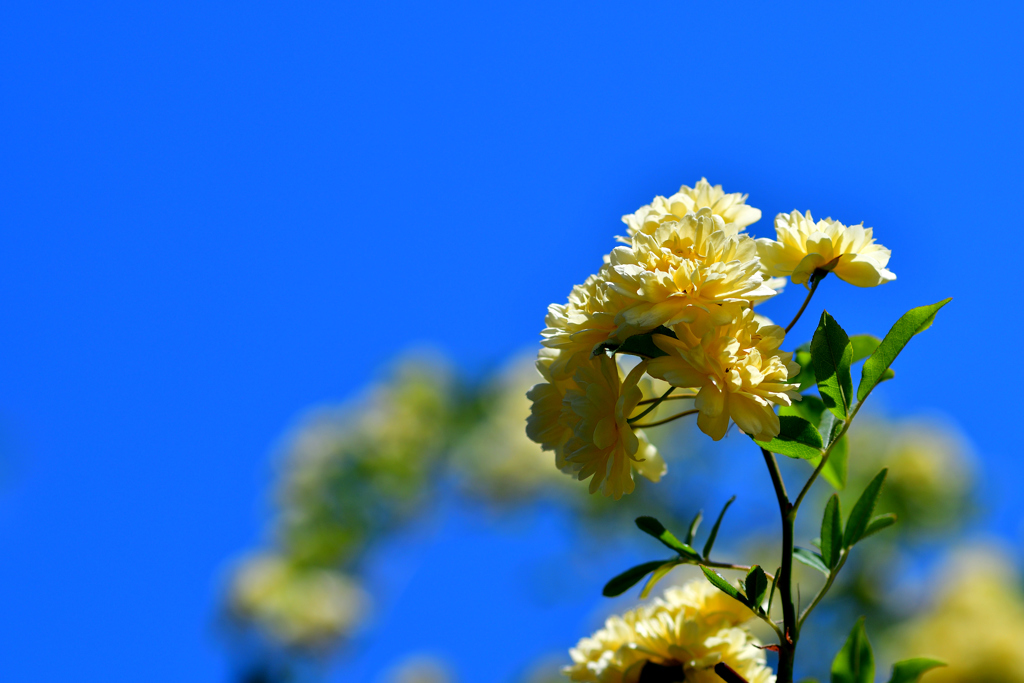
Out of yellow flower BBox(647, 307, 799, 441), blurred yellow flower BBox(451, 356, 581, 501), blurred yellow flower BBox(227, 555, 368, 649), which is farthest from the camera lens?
blurred yellow flower BBox(451, 356, 581, 501)

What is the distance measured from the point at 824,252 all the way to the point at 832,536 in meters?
0.25

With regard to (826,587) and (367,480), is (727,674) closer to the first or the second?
(826,587)

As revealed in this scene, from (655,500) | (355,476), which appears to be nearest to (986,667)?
(655,500)

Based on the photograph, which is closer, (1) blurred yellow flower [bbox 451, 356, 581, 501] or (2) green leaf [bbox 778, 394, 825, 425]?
(2) green leaf [bbox 778, 394, 825, 425]

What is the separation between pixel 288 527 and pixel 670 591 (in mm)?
4421

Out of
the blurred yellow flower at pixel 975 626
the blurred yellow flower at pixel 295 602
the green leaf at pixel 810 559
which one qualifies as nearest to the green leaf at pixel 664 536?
the green leaf at pixel 810 559

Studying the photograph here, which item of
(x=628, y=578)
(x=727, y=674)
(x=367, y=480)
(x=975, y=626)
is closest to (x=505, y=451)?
(x=367, y=480)

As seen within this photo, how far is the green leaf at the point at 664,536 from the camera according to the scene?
608 mm

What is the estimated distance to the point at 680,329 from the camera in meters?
0.54

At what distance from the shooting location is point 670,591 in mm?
724

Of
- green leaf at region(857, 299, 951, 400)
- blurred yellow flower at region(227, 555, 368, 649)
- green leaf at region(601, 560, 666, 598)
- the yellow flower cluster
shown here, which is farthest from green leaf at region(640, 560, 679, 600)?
blurred yellow flower at region(227, 555, 368, 649)

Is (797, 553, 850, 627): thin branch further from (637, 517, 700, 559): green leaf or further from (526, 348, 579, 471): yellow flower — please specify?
(526, 348, 579, 471): yellow flower

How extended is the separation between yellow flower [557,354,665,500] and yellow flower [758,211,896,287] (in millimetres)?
158

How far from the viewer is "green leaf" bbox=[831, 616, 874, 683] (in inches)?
22.6
